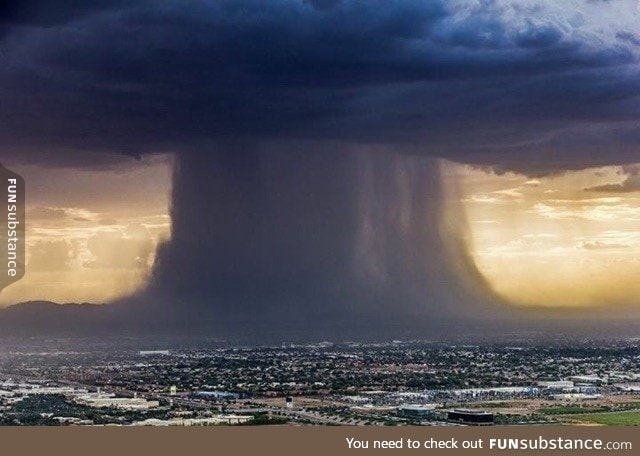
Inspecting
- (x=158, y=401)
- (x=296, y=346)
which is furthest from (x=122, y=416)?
(x=296, y=346)

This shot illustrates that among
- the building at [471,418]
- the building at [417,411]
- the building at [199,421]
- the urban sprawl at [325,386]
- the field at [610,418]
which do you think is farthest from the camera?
the building at [417,411]

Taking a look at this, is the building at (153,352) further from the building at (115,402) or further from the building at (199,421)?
the building at (199,421)

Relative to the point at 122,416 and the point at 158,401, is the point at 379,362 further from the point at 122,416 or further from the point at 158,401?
the point at 122,416

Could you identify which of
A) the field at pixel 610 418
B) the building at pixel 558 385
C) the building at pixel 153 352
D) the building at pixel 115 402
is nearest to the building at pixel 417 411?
the field at pixel 610 418

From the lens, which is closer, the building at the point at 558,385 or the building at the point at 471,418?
the building at the point at 471,418

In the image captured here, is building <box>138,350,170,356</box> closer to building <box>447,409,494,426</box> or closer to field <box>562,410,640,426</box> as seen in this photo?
field <box>562,410,640,426</box>

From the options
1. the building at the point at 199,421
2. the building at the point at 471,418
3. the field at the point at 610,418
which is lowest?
the field at the point at 610,418
